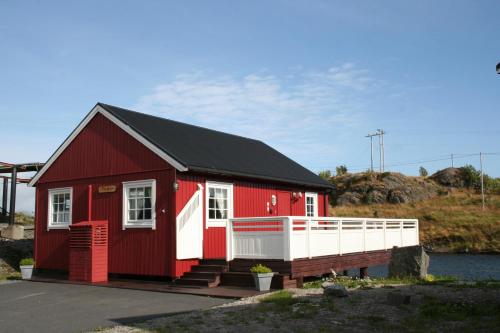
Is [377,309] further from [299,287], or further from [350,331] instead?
[299,287]

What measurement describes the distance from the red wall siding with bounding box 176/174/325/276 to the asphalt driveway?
222 cm

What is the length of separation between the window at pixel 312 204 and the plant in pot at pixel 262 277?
7.70 metres

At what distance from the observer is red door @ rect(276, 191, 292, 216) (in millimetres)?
17828

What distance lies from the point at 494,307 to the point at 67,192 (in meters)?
12.9

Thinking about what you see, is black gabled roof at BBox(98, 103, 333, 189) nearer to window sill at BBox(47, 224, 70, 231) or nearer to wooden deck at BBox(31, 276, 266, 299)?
wooden deck at BBox(31, 276, 266, 299)

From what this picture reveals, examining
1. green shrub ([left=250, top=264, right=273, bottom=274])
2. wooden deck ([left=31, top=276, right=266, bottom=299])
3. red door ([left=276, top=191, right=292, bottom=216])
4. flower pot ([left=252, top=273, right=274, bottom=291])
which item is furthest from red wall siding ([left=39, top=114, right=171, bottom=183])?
red door ([left=276, top=191, right=292, bottom=216])

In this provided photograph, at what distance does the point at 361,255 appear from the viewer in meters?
16.6

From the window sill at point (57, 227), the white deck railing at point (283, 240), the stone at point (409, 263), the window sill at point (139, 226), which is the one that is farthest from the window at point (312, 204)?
the window sill at point (57, 227)

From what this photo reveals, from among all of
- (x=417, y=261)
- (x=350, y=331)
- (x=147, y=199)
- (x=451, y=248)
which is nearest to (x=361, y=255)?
(x=417, y=261)

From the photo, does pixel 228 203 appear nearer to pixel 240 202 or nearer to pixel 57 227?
pixel 240 202

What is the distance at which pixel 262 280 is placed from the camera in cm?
1202

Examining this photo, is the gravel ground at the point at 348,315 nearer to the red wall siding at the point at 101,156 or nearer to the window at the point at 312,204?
the red wall siding at the point at 101,156

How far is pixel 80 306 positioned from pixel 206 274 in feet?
11.6

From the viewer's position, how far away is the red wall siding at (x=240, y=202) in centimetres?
1406
